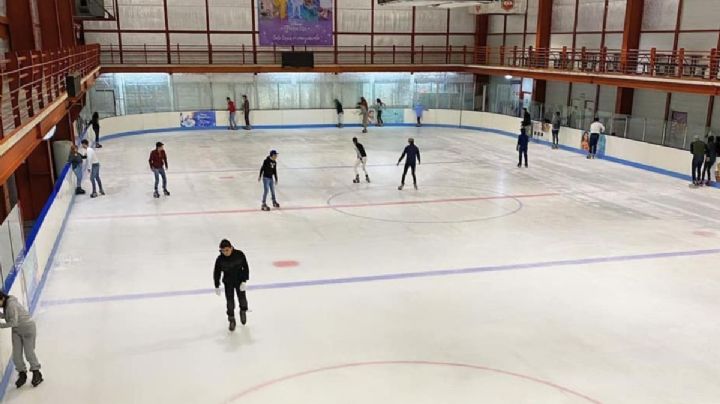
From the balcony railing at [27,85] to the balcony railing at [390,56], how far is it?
1629 cm

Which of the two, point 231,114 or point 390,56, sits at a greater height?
point 390,56

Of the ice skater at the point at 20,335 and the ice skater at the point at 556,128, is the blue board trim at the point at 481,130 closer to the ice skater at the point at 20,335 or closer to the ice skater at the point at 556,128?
the ice skater at the point at 556,128

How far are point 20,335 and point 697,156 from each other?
18420mm

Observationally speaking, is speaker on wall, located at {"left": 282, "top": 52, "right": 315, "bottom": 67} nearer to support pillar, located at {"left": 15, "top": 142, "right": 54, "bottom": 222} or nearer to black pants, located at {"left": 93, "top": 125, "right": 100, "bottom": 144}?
black pants, located at {"left": 93, "top": 125, "right": 100, "bottom": 144}

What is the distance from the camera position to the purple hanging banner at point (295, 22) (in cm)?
3291

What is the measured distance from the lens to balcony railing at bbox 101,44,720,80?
2800cm

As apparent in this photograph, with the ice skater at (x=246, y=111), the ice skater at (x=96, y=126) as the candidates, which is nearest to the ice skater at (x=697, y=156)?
the ice skater at (x=246, y=111)

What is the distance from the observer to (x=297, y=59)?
3312 centimetres

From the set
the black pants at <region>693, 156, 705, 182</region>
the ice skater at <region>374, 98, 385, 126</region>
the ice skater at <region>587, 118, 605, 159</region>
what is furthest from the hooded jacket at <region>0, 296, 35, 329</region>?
the ice skater at <region>374, 98, 385, 126</region>

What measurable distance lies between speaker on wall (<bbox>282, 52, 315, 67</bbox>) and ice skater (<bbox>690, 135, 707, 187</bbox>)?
1986cm

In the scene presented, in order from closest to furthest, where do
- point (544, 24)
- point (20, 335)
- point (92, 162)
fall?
1. point (20, 335)
2. point (92, 162)
3. point (544, 24)

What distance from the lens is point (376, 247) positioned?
12789 millimetres

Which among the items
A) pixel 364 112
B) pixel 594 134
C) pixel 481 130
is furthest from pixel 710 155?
pixel 364 112

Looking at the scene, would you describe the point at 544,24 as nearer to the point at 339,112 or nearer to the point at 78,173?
the point at 339,112
